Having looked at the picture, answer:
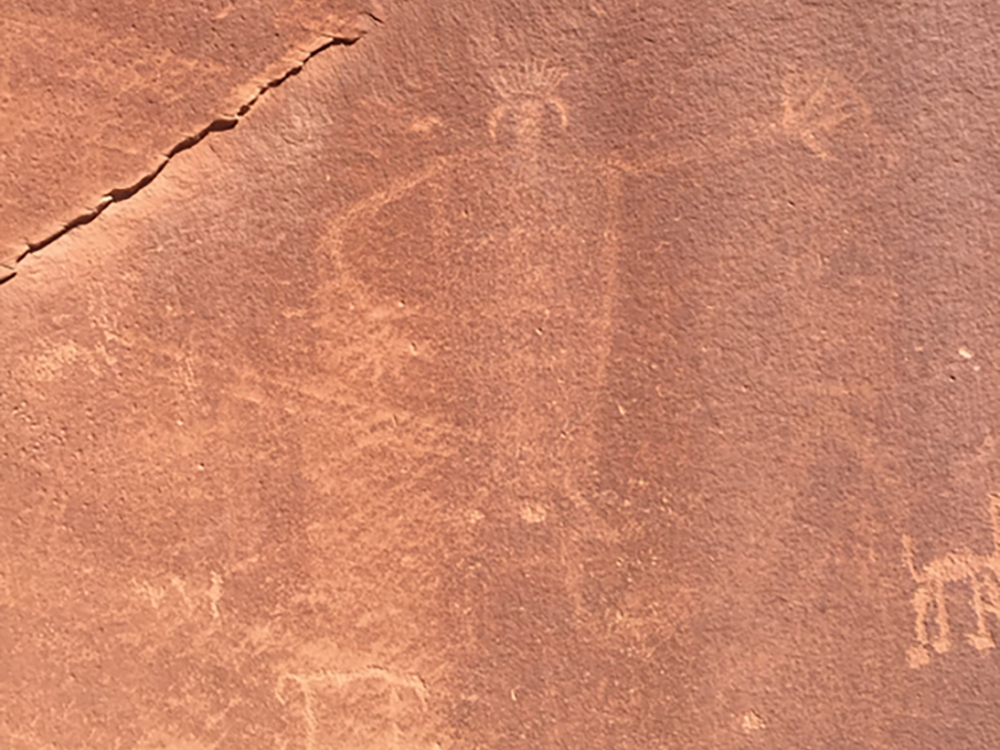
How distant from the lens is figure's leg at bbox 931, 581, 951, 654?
2.12 m

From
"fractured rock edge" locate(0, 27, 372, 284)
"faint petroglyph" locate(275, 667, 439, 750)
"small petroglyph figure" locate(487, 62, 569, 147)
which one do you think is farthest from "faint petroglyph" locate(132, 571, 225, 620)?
"small petroglyph figure" locate(487, 62, 569, 147)

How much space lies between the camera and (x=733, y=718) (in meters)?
2.13

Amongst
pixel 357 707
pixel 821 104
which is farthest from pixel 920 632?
pixel 357 707

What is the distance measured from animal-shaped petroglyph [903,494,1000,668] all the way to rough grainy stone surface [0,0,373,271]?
2199mm

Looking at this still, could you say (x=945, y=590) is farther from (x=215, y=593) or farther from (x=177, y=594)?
(x=177, y=594)

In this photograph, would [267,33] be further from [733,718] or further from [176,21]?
[733,718]

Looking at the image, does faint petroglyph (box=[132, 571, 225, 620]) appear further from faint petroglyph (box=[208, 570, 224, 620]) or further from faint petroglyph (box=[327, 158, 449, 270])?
faint petroglyph (box=[327, 158, 449, 270])

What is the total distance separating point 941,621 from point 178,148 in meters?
2.52

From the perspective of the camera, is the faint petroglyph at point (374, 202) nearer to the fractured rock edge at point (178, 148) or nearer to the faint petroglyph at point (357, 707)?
the fractured rock edge at point (178, 148)

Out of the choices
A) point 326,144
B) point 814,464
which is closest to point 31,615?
point 326,144

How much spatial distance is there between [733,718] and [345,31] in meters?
2.22

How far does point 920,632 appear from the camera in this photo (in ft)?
6.95

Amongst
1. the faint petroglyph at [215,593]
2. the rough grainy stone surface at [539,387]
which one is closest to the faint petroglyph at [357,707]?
the rough grainy stone surface at [539,387]

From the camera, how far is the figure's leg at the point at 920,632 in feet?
6.95
